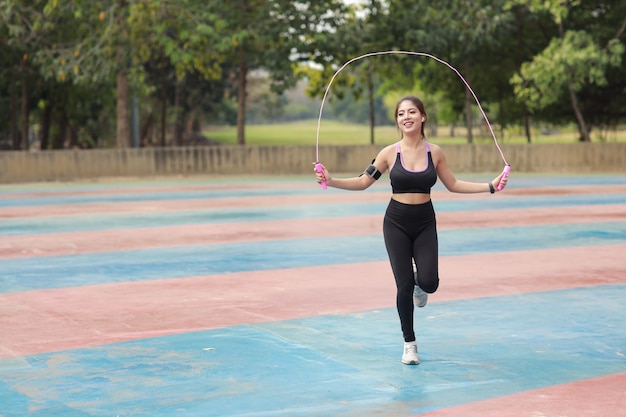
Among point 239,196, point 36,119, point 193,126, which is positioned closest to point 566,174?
point 239,196

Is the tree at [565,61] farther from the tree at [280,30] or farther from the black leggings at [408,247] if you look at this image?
the black leggings at [408,247]

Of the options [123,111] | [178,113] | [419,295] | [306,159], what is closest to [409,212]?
[419,295]

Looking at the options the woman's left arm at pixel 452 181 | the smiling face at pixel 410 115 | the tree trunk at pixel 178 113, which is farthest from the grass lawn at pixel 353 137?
the smiling face at pixel 410 115

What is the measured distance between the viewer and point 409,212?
7.25m

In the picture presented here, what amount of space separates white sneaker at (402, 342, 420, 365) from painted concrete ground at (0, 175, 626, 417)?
3.1 inches

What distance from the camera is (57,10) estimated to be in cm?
Answer: 3525

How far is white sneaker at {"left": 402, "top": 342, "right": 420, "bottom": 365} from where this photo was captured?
7168 millimetres

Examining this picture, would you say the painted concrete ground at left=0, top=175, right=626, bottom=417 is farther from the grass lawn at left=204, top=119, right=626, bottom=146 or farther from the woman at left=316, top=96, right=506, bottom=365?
the grass lawn at left=204, top=119, right=626, bottom=146

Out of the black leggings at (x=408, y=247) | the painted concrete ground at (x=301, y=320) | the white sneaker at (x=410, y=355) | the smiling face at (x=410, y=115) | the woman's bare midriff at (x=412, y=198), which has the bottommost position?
the painted concrete ground at (x=301, y=320)

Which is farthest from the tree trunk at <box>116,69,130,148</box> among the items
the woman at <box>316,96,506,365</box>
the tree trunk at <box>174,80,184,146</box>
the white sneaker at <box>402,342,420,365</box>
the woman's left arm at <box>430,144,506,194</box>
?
the white sneaker at <box>402,342,420,365</box>

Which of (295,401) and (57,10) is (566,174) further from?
(295,401)

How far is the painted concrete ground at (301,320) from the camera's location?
6.37 m

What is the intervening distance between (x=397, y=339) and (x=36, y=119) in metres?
51.2

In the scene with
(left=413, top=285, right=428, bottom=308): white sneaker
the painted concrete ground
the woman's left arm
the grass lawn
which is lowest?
the grass lawn
